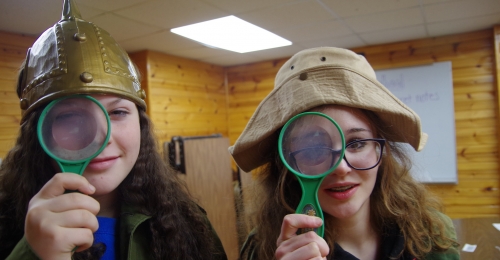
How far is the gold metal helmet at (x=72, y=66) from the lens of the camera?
89cm

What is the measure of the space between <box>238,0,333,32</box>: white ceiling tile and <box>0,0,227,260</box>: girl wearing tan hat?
1.83 meters

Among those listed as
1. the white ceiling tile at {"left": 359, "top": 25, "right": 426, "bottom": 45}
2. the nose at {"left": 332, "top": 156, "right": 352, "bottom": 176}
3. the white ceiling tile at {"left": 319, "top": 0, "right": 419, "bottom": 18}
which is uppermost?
the white ceiling tile at {"left": 359, "top": 25, "right": 426, "bottom": 45}

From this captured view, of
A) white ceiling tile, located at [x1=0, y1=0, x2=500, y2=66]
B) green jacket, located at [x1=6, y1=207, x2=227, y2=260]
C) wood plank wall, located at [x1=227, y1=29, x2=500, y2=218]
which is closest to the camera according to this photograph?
green jacket, located at [x1=6, y1=207, x2=227, y2=260]

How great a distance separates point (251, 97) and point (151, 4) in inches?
106

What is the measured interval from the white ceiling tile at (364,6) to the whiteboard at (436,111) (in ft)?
4.37

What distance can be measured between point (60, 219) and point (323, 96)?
0.67 meters

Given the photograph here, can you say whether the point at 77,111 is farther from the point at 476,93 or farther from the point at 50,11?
the point at 476,93

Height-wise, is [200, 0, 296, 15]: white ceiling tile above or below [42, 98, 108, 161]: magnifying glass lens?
above

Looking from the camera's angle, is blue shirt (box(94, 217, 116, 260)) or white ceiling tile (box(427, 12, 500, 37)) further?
white ceiling tile (box(427, 12, 500, 37))

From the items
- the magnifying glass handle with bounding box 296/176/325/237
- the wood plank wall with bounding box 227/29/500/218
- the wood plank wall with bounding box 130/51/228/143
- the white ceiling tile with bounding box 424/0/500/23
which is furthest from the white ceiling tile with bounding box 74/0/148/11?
the wood plank wall with bounding box 227/29/500/218

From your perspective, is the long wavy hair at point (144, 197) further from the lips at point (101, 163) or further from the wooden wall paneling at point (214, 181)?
the wooden wall paneling at point (214, 181)

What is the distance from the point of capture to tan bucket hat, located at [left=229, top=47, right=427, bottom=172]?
3.14ft

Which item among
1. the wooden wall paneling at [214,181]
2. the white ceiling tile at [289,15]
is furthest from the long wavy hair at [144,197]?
the wooden wall paneling at [214,181]

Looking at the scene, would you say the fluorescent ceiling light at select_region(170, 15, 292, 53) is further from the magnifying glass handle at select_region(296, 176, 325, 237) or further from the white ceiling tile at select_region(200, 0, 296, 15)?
the magnifying glass handle at select_region(296, 176, 325, 237)
